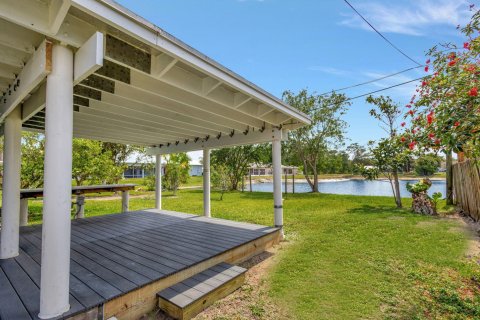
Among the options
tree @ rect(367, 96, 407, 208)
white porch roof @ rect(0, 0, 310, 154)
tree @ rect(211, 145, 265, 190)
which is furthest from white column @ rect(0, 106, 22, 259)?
tree @ rect(211, 145, 265, 190)

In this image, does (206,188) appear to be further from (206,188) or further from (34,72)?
(34,72)

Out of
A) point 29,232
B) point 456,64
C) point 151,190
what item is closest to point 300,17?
point 456,64

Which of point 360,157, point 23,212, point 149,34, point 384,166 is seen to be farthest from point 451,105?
point 360,157

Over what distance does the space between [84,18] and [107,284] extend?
8.17 feet

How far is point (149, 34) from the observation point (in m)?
2.07

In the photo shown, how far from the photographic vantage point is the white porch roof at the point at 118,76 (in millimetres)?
1814

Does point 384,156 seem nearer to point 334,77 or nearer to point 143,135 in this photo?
point 334,77

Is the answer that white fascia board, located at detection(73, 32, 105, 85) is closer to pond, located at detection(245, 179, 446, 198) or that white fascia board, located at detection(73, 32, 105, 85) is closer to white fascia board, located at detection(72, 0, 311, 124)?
white fascia board, located at detection(72, 0, 311, 124)

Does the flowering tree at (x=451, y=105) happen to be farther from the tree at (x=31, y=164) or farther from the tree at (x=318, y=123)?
the tree at (x=318, y=123)

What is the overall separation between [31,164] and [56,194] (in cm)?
752

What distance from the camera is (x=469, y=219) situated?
6555mm

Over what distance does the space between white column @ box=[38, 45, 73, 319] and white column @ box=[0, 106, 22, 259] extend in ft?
5.73

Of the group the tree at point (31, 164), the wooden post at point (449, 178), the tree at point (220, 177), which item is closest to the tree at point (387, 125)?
the wooden post at point (449, 178)

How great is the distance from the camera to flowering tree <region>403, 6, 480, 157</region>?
6.84 feet
